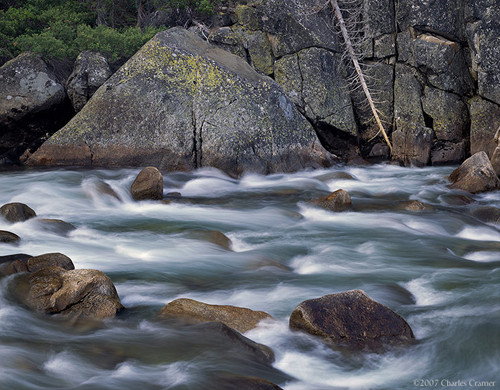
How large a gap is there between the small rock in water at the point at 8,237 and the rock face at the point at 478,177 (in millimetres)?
6392

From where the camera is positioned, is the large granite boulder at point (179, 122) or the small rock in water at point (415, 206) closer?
the small rock in water at point (415, 206)

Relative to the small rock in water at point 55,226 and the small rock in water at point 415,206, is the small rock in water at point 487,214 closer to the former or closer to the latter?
the small rock in water at point 415,206

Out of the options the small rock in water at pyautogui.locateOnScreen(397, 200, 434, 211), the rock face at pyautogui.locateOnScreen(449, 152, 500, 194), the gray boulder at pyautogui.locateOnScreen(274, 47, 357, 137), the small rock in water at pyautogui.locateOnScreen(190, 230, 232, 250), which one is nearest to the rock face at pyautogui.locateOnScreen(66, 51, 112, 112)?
the gray boulder at pyautogui.locateOnScreen(274, 47, 357, 137)

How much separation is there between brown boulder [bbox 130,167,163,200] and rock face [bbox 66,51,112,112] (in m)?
3.70

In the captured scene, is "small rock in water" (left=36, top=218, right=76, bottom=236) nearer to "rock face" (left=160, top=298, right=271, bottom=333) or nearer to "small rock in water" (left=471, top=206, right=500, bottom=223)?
"rock face" (left=160, top=298, right=271, bottom=333)

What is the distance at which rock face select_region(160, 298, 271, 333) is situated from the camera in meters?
4.09

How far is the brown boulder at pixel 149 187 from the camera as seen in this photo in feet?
26.7

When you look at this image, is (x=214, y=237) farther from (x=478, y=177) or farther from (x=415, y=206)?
(x=478, y=177)

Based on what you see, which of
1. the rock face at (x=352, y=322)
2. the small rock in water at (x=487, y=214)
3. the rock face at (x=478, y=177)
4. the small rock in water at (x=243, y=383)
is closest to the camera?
the small rock in water at (x=243, y=383)

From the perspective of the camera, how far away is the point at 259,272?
5.49 m

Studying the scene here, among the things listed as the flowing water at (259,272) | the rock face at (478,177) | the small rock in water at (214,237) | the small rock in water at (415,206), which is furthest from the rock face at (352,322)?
the rock face at (478,177)

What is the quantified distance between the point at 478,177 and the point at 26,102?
7.87m

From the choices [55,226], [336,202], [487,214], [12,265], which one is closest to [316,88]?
[336,202]

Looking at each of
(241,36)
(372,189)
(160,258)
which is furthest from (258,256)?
(241,36)
